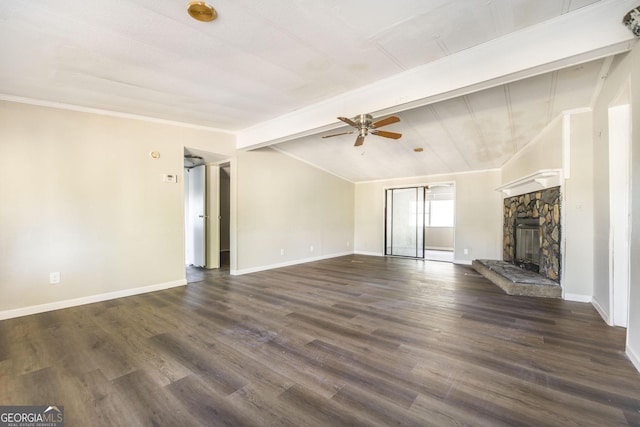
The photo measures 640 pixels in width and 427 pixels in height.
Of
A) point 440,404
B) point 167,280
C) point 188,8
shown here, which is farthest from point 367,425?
point 167,280

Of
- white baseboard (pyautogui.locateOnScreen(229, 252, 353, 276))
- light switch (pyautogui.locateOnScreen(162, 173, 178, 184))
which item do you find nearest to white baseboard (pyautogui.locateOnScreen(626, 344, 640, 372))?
white baseboard (pyautogui.locateOnScreen(229, 252, 353, 276))

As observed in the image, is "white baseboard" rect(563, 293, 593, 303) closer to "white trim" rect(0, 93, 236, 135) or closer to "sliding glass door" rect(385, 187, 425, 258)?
"sliding glass door" rect(385, 187, 425, 258)

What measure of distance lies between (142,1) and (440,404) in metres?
3.27

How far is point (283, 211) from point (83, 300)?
3.69m

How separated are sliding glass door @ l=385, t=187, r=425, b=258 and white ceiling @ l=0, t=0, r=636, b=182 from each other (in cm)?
370

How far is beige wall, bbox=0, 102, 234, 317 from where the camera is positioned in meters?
3.29

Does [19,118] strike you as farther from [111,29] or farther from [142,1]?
[142,1]

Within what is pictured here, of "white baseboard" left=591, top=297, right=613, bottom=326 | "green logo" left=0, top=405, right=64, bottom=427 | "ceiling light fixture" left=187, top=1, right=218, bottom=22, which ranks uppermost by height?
"ceiling light fixture" left=187, top=1, right=218, bottom=22

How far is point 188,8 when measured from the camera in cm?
195

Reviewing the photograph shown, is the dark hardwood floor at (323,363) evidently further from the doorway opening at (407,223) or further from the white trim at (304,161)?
the doorway opening at (407,223)

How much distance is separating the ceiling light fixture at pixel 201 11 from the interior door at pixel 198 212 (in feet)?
13.6

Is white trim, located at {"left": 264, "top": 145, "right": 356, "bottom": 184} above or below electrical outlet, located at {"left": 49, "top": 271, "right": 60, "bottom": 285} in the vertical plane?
above

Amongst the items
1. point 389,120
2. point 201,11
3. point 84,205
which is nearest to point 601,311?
point 389,120

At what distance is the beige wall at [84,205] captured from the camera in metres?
3.29
